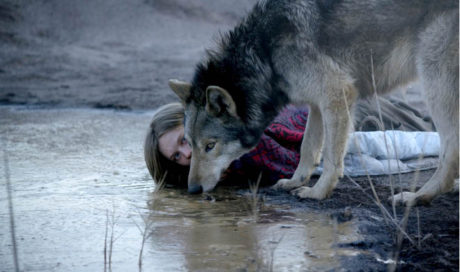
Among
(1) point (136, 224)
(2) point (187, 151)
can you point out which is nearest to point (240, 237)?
(1) point (136, 224)

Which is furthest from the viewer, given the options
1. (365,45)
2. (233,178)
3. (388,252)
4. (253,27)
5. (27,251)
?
(233,178)

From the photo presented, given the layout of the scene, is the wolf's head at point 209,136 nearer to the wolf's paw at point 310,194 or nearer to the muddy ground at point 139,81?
the muddy ground at point 139,81

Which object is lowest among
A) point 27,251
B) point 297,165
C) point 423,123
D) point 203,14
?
point 27,251

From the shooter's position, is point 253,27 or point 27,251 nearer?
point 27,251

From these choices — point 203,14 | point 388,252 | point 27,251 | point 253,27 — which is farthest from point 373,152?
point 203,14

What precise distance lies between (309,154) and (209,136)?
954 millimetres

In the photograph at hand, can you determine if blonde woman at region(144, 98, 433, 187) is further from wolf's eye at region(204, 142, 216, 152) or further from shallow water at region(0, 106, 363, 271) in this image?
wolf's eye at region(204, 142, 216, 152)

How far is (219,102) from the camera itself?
467cm

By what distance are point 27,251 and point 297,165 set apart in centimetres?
286

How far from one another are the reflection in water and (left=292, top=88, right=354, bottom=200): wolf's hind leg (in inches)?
16.9

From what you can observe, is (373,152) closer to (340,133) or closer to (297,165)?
(297,165)

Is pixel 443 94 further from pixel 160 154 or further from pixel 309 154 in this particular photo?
pixel 160 154

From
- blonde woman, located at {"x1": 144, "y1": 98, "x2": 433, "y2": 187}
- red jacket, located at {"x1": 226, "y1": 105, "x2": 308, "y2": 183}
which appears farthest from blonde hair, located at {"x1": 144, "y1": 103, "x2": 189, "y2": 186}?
red jacket, located at {"x1": 226, "y1": 105, "x2": 308, "y2": 183}

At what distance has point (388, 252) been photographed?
318 centimetres
